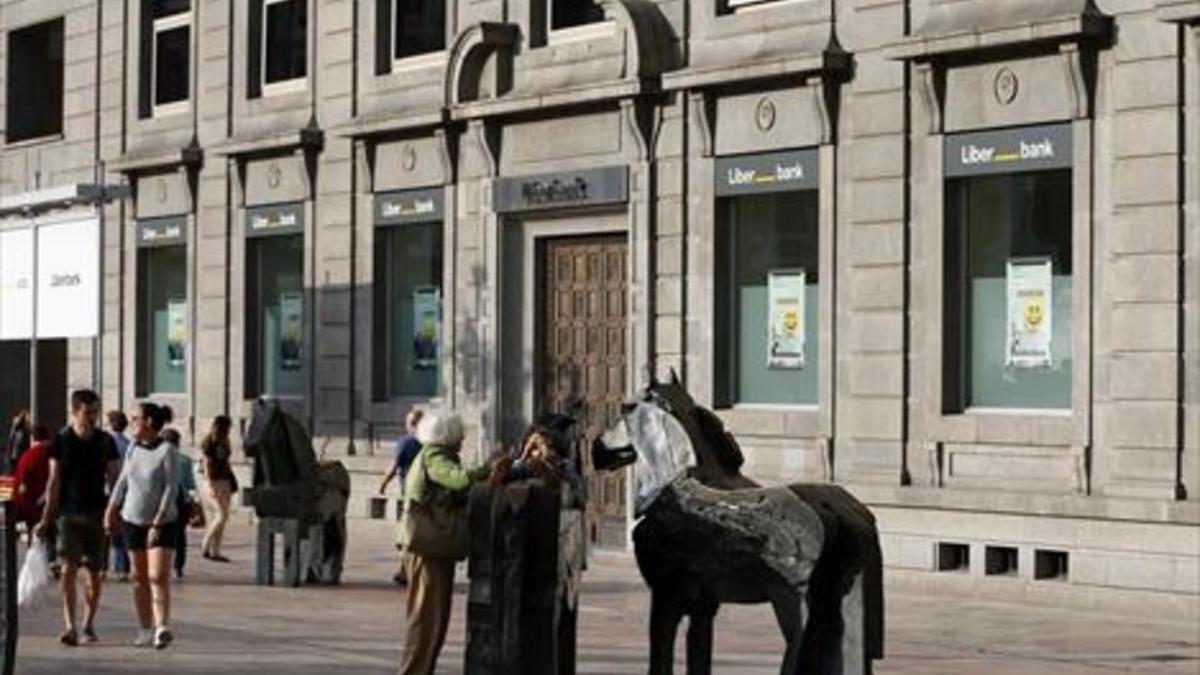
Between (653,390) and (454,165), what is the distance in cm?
1830

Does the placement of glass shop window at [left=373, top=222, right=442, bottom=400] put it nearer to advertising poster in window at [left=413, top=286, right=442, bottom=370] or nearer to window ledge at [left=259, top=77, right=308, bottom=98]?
advertising poster in window at [left=413, top=286, right=442, bottom=370]

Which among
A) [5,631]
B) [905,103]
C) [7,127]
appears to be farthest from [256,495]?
[7,127]

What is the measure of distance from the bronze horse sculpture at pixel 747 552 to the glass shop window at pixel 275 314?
862 inches

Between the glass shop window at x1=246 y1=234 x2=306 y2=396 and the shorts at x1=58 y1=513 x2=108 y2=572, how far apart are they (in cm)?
1502

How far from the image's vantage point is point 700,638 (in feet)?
44.4

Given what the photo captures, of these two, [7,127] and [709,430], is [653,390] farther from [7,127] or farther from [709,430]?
[7,127]

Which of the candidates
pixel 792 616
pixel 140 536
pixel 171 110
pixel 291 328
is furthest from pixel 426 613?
pixel 171 110

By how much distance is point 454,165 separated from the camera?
31656 mm

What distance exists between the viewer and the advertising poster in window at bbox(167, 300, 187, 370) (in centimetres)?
3819

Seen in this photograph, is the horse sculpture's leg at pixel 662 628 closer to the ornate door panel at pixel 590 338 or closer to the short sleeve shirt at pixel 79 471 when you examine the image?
the short sleeve shirt at pixel 79 471

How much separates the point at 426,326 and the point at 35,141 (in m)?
12.9

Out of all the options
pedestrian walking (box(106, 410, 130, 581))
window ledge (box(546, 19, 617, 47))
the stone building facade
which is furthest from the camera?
window ledge (box(546, 19, 617, 47))

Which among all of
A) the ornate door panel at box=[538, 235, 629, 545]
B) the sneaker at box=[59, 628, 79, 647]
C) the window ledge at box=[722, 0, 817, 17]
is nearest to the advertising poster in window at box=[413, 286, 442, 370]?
the ornate door panel at box=[538, 235, 629, 545]

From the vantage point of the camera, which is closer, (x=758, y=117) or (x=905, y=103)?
(x=905, y=103)
